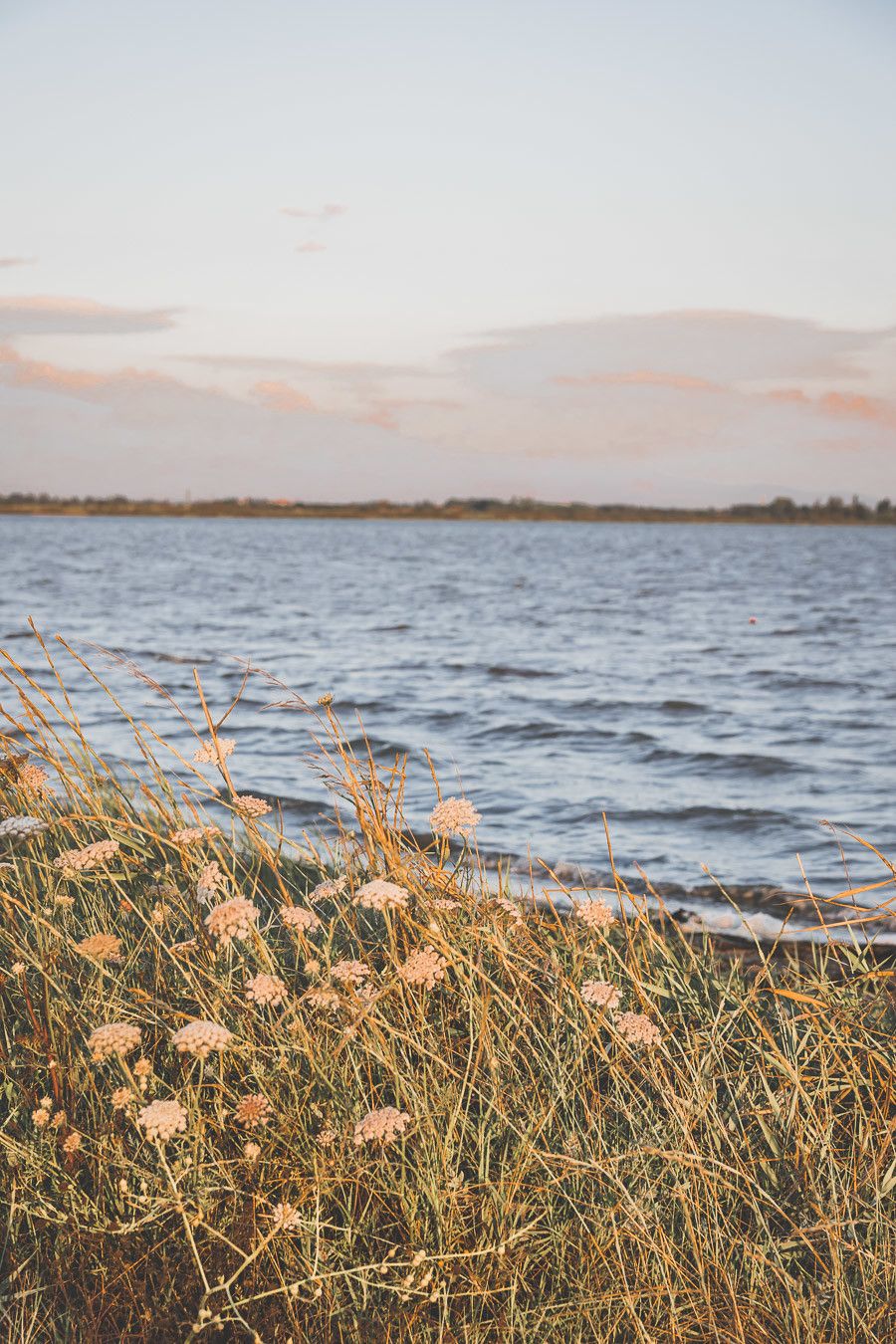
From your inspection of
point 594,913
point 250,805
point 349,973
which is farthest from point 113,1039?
point 594,913

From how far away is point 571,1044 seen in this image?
2.88 meters

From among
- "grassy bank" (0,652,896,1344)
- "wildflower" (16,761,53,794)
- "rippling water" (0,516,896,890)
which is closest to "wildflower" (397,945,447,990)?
"grassy bank" (0,652,896,1344)

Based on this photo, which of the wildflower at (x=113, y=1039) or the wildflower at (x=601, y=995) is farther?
the wildflower at (x=601, y=995)

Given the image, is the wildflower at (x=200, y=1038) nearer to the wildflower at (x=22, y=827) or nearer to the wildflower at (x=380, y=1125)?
the wildflower at (x=380, y=1125)

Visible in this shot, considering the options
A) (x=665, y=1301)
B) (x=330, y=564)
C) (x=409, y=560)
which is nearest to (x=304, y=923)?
(x=665, y=1301)

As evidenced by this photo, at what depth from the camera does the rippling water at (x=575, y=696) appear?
1011 cm

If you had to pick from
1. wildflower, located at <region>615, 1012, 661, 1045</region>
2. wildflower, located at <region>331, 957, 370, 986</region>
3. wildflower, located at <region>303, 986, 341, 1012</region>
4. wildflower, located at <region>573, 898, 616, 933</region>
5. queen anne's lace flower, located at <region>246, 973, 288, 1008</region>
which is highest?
wildflower, located at <region>573, 898, 616, 933</region>

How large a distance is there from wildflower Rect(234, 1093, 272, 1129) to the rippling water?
241 inches

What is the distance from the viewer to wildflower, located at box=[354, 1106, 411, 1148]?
2.28m

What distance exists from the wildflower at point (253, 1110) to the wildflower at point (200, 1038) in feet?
1.06

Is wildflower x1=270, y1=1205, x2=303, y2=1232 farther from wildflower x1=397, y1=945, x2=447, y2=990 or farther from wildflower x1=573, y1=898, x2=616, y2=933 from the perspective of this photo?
wildflower x1=573, y1=898, x2=616, y2=933

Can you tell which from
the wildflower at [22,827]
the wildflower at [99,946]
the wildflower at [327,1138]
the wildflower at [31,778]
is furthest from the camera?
the wildflower at [31,778]

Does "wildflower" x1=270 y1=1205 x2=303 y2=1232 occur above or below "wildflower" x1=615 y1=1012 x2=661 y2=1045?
below

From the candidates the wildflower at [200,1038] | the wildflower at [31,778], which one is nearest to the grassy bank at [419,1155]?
the wildflower at [200,1038]
